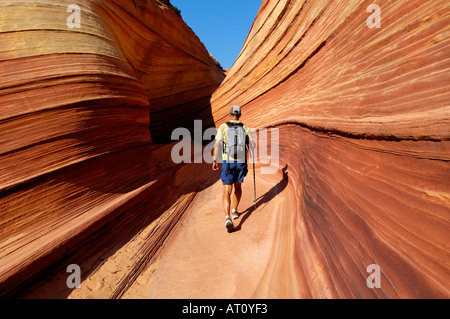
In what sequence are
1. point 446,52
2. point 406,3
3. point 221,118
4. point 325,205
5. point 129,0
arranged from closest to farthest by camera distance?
point 446,52 < point 406,3 < point 325,205 < point 129,0 < point 221,118

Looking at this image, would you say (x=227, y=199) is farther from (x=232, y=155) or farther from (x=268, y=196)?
(x=268, y=196)

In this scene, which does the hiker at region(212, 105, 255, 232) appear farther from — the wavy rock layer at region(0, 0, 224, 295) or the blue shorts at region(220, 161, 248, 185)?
the wavy rock layer at region(0, 0, 224, 295)

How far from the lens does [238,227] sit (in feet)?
8.85

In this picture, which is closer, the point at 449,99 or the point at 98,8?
the point at 449,99

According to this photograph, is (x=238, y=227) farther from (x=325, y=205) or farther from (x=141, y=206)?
(x=141, y=206)

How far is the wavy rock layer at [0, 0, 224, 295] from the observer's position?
6.90 feet

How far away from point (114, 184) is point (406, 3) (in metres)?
3.22

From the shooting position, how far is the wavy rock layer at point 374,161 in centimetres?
112

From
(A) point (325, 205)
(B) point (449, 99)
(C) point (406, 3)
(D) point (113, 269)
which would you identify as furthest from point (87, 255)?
(C) point (406, 3)

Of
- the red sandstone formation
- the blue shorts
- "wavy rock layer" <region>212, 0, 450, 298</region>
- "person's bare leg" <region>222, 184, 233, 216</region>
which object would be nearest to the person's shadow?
the red sandstone formation

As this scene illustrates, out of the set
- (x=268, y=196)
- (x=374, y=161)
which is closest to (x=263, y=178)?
(x=268, y=196)

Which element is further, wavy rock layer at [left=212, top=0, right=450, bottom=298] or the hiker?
the hiker

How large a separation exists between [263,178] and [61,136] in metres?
2.87

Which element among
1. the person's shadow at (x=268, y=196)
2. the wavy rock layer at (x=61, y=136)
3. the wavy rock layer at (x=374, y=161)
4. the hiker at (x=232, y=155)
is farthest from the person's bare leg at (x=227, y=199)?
the wavy rock layer at (x=61, y=136)
